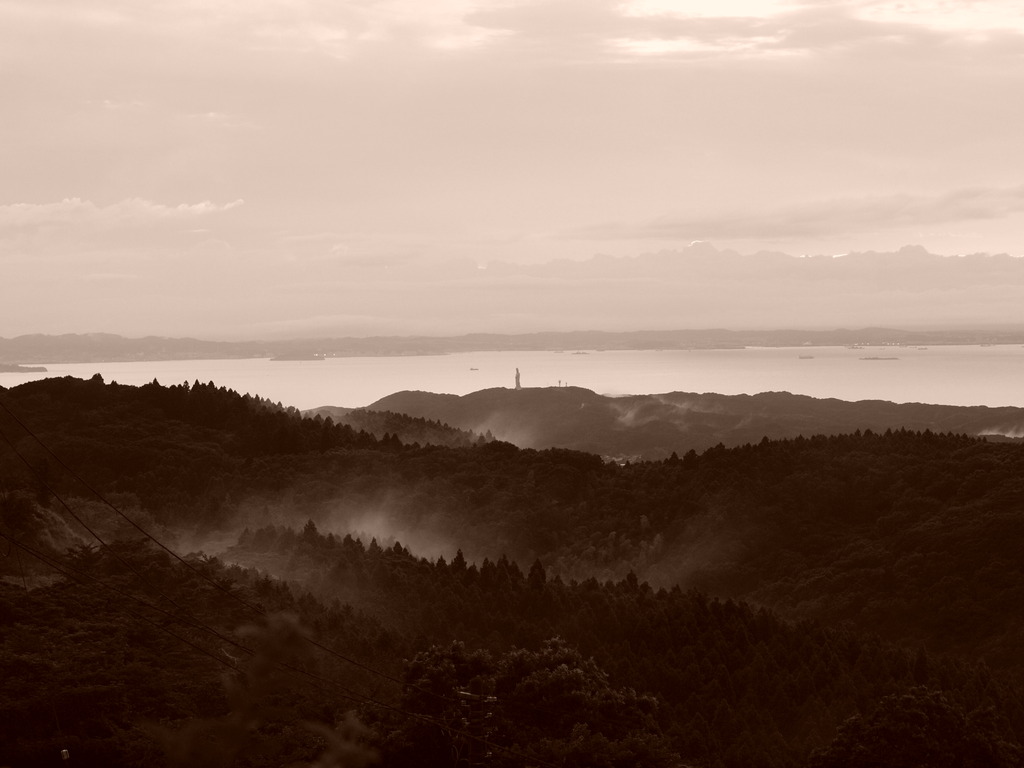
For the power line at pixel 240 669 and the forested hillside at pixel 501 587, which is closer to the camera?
the power line at pixel 240 669

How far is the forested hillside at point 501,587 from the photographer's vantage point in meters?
32.6

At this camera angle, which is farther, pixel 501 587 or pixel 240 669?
pixel 501 587

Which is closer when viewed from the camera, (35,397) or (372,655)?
(372,655)

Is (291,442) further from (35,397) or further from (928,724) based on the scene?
(928,724)

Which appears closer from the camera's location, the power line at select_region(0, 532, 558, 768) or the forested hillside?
the power line at select_region(0, 532, 558, 768)

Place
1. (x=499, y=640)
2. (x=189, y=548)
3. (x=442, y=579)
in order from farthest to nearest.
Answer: (x=189, y=548) → (x=442, y=579) → (x=499, y=640)

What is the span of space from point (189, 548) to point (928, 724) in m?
46.4

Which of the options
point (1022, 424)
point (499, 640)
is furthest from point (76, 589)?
point (1022, 424)

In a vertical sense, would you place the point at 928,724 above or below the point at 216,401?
below

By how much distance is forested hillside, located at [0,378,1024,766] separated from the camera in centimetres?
3262

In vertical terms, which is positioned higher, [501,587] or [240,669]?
[240,669]

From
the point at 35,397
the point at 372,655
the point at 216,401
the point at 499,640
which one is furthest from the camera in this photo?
the point at 216,401

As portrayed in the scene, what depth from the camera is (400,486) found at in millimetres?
86688

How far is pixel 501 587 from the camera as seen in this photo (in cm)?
5666
